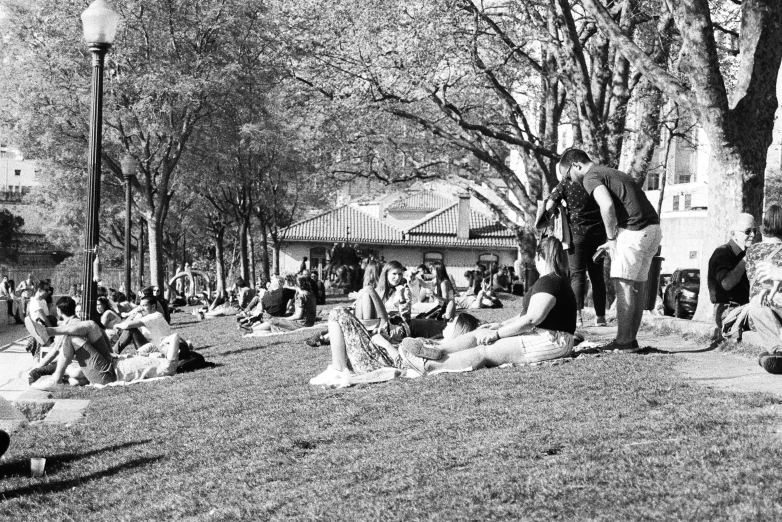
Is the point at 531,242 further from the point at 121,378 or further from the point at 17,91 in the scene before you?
the point at 121,378

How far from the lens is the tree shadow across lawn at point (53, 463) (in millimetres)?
7555

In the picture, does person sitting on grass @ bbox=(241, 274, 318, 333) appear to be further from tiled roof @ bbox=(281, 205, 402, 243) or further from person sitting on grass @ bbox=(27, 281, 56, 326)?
tiled roof @ bbox=(281, 205, 402, 243)

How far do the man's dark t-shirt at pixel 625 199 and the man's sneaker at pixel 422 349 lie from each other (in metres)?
2.23

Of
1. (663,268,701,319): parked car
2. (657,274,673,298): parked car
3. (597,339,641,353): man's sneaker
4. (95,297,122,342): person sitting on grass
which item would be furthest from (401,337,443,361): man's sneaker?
(657,274,673,298): parked car

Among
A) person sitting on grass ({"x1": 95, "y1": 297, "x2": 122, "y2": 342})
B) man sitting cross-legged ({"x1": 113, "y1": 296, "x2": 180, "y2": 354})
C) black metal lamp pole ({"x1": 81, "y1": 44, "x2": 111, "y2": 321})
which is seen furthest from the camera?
person sitting on grass ({"x1": 95, "y1": 297, "x2": 122, "y2": 342})

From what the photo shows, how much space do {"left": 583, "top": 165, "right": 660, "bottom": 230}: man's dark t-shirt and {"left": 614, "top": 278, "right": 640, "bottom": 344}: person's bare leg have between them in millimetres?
563

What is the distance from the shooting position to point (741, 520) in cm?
443

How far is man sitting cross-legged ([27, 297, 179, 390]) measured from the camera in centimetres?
1290

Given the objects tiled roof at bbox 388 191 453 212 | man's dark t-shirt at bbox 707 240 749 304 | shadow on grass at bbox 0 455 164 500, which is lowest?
shadow on grass at bbox 0 455 164 500

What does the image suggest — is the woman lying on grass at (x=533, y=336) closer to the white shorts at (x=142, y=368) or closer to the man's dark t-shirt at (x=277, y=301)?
the white shorts at (x=142, y=368)

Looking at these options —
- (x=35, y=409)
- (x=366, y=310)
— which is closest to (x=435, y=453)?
(x=35, y=409)

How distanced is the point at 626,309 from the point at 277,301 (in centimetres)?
1117

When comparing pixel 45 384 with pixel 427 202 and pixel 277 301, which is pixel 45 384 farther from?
pixel 427 202

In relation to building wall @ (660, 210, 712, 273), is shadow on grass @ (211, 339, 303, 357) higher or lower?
lower
